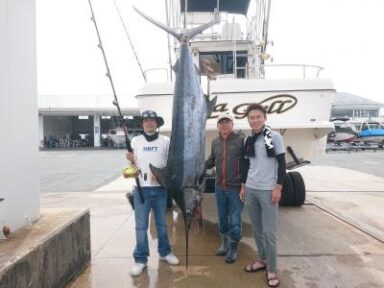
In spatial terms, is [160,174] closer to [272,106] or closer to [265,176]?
[265,176]

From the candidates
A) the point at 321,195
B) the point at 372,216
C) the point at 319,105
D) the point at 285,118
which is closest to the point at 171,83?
the point at 285,118

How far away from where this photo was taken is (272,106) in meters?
5.76

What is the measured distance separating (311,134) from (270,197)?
8.86ft

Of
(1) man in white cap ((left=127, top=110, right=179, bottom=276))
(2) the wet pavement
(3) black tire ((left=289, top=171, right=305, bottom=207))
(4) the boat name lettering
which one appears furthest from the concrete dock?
(4) the boat name lettering

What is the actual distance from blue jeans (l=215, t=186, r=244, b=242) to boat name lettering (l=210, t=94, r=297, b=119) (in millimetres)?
1852

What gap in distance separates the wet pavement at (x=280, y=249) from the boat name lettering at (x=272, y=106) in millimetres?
1561

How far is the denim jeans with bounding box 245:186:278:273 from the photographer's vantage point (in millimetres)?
3506

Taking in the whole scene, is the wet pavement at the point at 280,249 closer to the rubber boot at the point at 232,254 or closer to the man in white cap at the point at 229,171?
the rubber boot at the point at 232,254

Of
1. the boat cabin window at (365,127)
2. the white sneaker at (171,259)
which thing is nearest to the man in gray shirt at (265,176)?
the white sneaker at (171,259)

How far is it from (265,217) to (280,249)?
1.33 meters

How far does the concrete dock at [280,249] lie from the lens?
3705 millimetres

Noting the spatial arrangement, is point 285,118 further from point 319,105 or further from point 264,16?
point 264,16

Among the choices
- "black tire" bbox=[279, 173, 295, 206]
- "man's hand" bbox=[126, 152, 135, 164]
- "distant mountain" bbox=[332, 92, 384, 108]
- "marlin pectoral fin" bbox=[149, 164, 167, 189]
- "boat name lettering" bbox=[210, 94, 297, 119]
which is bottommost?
"black tire" bbox=[279, 173, 295, 206]

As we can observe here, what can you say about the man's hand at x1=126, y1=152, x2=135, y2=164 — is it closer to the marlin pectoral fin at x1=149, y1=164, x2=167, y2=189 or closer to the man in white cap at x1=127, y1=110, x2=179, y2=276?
the man in white cap at x1=127, y1=110, x2=179, y2=276
